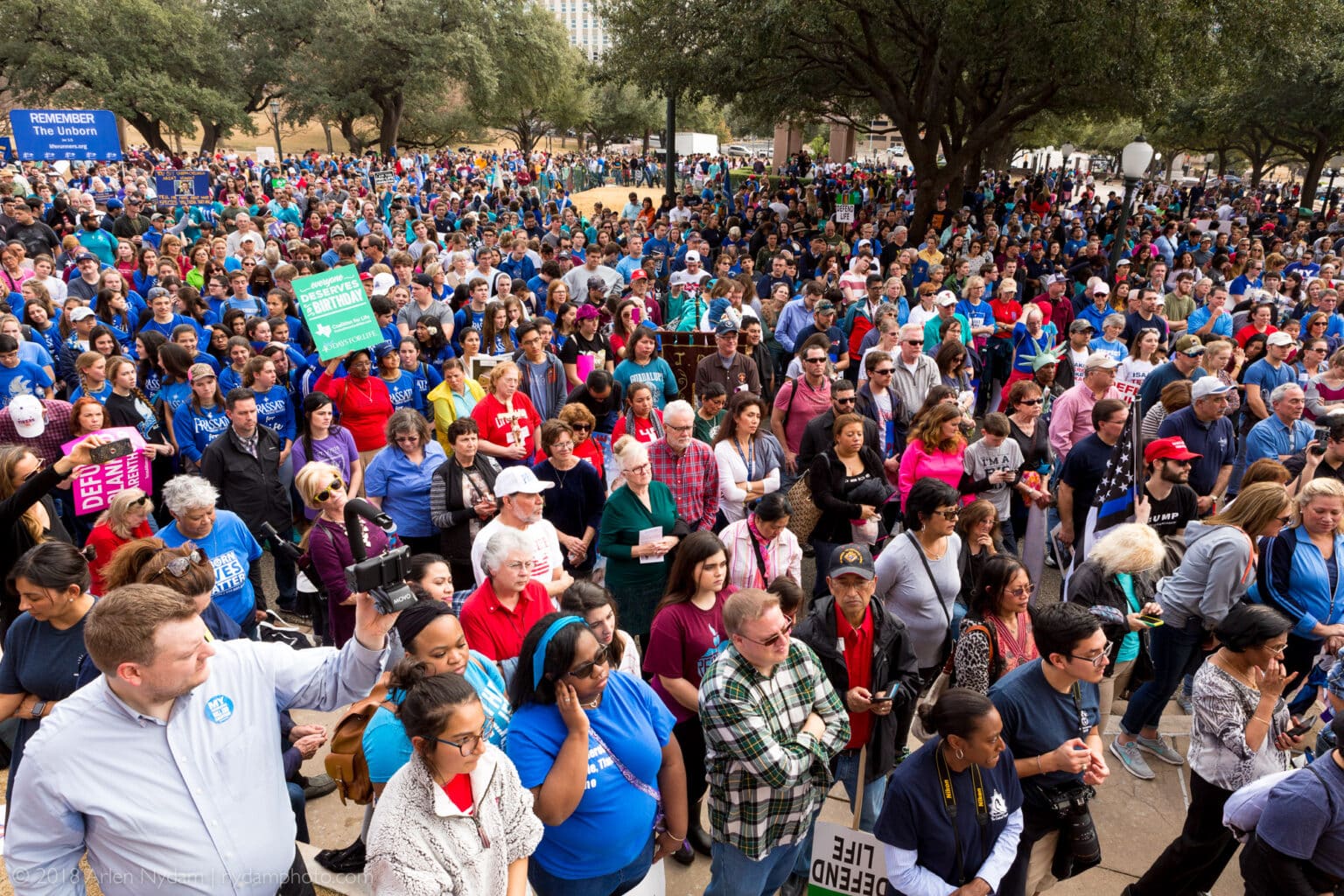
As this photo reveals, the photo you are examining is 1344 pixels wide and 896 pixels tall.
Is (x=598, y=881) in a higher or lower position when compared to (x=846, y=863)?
higher

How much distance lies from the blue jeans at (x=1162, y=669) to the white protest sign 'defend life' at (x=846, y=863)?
2.32 m

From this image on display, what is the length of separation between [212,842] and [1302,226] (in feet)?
78.1

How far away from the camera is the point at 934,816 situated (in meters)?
2.81

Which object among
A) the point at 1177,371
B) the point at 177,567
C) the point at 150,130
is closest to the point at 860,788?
the point at 177,567

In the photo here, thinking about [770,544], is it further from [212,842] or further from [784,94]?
[784,94]

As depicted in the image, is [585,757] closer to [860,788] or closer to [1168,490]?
[860,788]

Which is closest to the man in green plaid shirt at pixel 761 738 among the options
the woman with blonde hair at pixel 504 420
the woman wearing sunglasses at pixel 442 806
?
the woman wearing sunglasses at pixel 442 806

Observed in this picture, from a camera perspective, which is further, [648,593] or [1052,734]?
[648,593]

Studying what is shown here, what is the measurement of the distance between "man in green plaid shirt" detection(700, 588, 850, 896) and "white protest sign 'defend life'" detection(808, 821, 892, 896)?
90mm

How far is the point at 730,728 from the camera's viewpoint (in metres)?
2.97

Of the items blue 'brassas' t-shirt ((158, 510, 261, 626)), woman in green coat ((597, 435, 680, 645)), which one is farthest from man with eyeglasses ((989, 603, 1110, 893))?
blue 'brassas' t-shirt ((158, 510, 261, 626))

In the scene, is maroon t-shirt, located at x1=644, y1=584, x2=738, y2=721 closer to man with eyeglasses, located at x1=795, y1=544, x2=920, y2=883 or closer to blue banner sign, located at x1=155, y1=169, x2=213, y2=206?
man with eyeglasses, located at x1=795, y1=544, x2=920, y2=883

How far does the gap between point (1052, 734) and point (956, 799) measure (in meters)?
0.56

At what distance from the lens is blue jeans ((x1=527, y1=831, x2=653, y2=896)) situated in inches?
113
